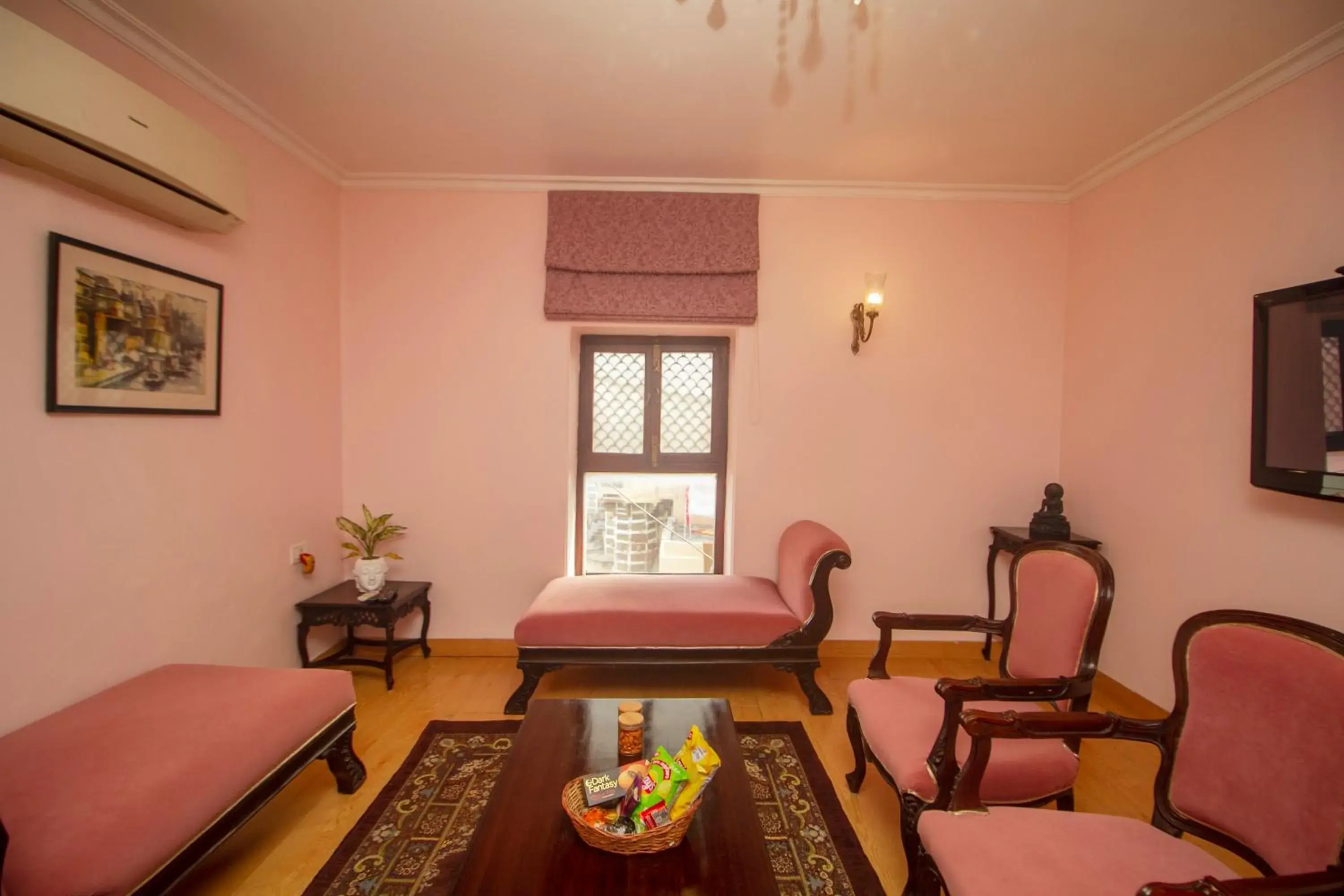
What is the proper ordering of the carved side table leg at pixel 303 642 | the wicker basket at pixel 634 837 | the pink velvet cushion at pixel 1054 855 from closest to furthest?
the pink velvet cushion at pixel 1054 855, the wicker basket at pixel 634 837, the carved side table leg at pixel 303 642

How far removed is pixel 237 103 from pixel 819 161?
9.38 ft

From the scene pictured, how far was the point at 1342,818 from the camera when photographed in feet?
3.87

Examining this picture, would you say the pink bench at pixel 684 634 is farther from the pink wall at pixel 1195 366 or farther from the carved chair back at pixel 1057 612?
the pink wall at pixel 1195 366

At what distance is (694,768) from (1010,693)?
0.97 metres

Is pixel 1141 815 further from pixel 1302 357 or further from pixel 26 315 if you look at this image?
pixel 26 315

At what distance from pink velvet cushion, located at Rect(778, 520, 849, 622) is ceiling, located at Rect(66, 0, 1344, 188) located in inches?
79.4

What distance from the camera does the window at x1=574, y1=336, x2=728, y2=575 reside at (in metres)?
3.73

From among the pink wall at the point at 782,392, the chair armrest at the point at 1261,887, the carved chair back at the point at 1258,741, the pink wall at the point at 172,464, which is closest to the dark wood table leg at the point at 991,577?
the pink wall at the point at 782,392

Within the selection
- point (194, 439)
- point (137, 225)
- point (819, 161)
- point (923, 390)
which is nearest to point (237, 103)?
point (137, 225)

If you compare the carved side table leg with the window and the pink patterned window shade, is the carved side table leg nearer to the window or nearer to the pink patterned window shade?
the window

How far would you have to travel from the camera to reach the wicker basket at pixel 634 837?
1.36m

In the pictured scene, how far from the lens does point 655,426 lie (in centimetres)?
373

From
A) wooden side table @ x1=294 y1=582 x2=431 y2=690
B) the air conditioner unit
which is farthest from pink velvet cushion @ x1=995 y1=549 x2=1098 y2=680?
the air conditioner unit

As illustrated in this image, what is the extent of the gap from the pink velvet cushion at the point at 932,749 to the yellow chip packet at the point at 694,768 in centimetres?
60
